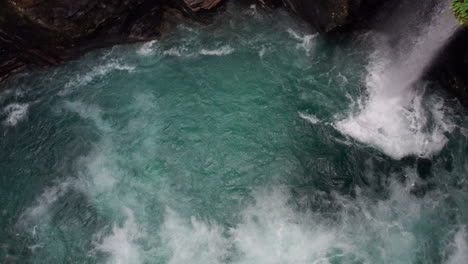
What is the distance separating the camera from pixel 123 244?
13750 millimetres

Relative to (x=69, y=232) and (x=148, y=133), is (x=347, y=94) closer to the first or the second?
(x=148, y=133)

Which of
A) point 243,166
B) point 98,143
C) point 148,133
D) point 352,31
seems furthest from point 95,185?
point 352,31

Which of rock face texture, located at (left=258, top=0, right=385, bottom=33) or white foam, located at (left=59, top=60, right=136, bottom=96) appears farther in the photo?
white foam, located at (left=59, top=60, right=136, bottom=96)

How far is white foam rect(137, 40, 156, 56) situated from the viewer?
1723 centimetres

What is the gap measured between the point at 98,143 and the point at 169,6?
7.32 metres

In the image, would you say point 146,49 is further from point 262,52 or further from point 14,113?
point 14,113

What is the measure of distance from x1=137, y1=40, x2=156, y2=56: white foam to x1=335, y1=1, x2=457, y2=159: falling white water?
9.40 metres

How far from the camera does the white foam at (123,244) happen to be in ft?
44.5

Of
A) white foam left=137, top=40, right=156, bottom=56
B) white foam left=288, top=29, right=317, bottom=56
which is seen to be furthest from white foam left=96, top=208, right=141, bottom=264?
white foam left=288, top=29, right=317, bottom=56

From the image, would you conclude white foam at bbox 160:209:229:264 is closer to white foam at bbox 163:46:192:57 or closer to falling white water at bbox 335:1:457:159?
falling white water at bbox 335:1:457:159

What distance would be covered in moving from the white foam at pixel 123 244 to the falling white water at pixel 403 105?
9496 millimetres

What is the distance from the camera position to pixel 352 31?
53.7 ft

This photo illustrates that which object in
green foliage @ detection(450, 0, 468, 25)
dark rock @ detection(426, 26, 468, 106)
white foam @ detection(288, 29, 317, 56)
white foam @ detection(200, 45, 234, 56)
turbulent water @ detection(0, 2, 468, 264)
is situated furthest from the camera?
white foam @ detection(200, 45, 234, 56)

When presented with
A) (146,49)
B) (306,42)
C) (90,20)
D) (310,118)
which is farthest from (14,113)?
(306,42)
